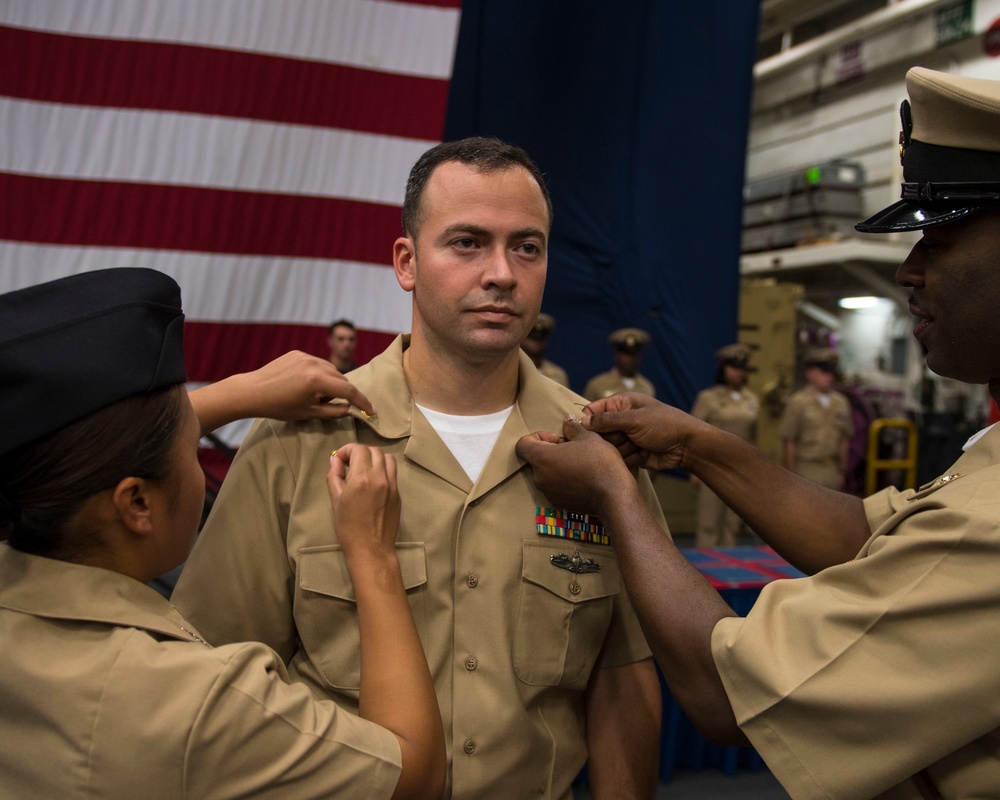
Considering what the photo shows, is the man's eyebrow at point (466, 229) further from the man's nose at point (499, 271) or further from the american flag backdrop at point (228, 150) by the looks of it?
the american flag backdrop at point (228, 150)

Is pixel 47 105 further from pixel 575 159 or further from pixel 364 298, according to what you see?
pixel 575 159

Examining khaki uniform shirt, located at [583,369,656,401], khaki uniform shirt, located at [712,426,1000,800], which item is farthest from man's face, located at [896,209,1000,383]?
khaki uniform shirt, located at [583,369,656,401]

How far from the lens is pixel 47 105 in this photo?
3.82 meters

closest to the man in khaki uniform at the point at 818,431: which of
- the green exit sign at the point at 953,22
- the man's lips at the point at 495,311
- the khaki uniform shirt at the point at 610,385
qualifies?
the khaki uniform shirt at the point at 610,385

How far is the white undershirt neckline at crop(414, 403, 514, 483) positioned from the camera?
62.2 inches

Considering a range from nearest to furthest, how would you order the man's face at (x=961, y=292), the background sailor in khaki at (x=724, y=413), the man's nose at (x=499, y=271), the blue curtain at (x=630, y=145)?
the man's face at (x=961, y=292), the man's nose at (x=499, y=271), the blue curtain at (x=630, y=145), the background sailor in khaki at (x=724, y=413)

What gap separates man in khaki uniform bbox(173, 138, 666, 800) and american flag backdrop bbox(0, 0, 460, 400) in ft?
9.07

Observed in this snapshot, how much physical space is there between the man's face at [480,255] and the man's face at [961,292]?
631 millimetres

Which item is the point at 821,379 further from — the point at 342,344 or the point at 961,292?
the point at 961,292

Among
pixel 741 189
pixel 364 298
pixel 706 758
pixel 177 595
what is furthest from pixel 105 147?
pixel 741 189

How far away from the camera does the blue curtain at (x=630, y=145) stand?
645cm

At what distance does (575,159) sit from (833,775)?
20.8 feet

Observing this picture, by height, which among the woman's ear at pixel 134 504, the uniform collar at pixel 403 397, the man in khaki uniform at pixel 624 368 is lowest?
the woman's ear at pixel 134 504

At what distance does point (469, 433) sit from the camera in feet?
5.29
